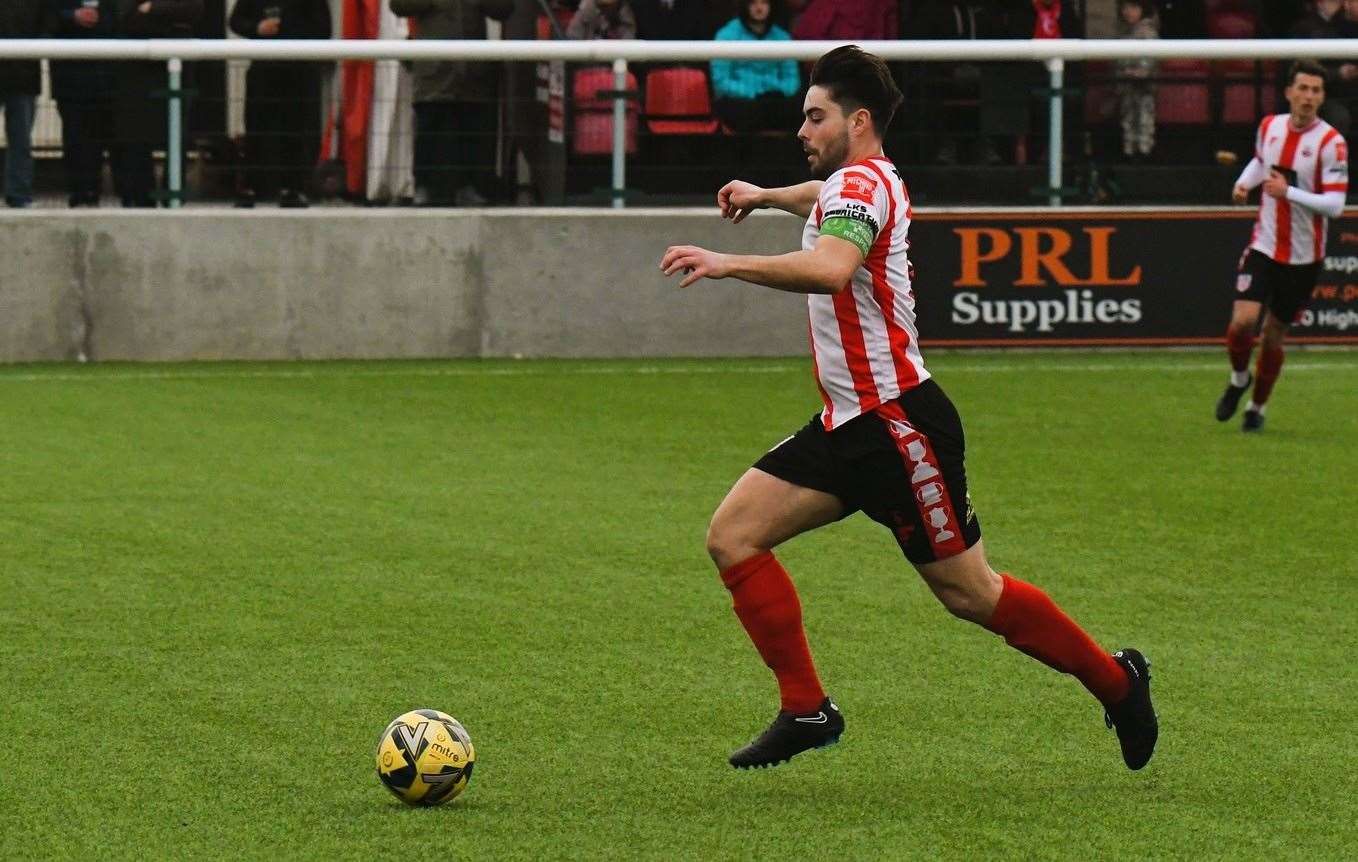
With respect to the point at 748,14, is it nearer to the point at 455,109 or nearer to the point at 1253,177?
the point at 455,109

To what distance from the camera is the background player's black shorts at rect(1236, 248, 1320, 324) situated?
1305cm

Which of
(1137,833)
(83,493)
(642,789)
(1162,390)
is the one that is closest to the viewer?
(1137,833)

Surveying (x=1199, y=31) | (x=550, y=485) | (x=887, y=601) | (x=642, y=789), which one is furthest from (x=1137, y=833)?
(x=1199, y=31)

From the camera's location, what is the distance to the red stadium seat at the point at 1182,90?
639 inches

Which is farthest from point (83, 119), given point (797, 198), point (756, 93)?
point (797, 198)

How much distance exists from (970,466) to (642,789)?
5955mm

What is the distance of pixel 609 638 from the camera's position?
7.56 metres

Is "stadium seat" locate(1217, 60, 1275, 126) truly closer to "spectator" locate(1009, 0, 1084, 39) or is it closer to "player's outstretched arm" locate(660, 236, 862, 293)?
"spectator" locate(1009, 0, 1084, 39)

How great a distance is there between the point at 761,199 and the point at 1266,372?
7214 millimetres

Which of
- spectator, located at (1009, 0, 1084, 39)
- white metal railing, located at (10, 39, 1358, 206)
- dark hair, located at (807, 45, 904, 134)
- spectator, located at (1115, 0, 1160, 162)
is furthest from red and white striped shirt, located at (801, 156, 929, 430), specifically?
spectator, located at (1009, 0, 1084, 39)

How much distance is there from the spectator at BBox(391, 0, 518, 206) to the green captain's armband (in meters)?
10.3

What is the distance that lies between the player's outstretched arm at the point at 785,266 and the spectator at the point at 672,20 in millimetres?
11084

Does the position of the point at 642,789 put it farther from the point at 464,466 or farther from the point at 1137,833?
the point at 464,466

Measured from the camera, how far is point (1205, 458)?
1188 cm
